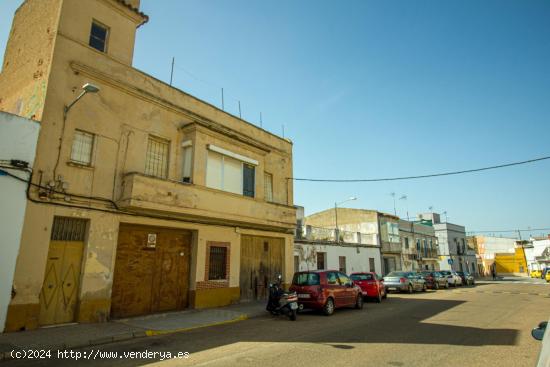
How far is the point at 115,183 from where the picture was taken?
11.6 meters

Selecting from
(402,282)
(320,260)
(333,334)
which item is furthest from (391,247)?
(333,334)

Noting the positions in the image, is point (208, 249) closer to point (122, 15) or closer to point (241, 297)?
point (241, 297)

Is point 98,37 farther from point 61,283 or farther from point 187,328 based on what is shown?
point 187,328

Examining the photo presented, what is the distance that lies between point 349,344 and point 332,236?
20060 millimetres

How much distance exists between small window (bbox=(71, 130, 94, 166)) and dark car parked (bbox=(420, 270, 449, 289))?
26.4 meters

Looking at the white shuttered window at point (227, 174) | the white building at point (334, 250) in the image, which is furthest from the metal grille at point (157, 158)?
the white building at point (334, 250)

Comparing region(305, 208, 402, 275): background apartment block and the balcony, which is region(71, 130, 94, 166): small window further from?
the balcony

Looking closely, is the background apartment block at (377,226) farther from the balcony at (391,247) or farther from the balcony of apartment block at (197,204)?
the balcony of apartment block at (197,204)

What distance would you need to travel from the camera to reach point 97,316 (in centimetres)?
1051

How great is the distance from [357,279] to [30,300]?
14.8 metres

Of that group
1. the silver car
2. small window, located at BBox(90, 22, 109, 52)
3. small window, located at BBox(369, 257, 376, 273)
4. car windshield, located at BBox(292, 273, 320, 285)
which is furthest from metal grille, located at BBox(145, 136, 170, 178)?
small window, located at BBox(369, 257, 376, 273)

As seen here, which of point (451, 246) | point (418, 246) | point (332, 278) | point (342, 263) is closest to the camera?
point (332, 278)

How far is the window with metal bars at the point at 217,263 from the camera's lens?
47.9 feet

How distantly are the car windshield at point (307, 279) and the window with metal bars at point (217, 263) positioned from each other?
348cm
